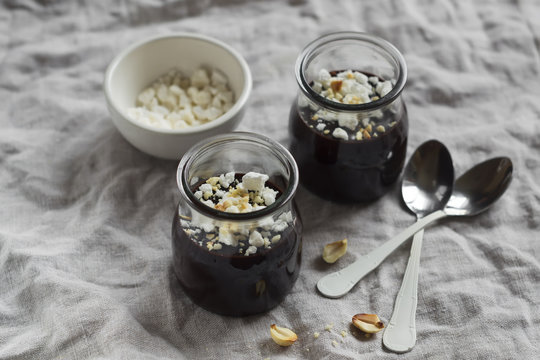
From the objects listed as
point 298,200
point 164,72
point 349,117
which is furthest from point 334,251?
point 164,72

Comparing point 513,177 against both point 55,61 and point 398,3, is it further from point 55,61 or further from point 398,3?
point 55,61

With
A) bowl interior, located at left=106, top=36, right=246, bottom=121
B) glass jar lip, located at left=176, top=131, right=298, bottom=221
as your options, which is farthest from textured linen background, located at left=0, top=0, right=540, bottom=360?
glass jar lip, located at left=176, top=131, right=298, bottom=221

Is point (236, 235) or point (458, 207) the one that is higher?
point (236, 235)

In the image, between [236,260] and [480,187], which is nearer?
[236,260]

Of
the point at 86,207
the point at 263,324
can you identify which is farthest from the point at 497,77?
the point at 86,207

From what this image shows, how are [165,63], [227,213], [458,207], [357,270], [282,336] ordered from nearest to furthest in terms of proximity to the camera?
1. [227,213]
2. [282,336]
3. [357,270]
4. [458,207]
5. [165,63]

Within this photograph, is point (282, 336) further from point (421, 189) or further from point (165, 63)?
point (165, 63)

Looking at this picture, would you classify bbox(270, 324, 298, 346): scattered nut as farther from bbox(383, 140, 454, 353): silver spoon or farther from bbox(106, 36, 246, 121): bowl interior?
bbox(106, 36, 246, 121): bowl interior
